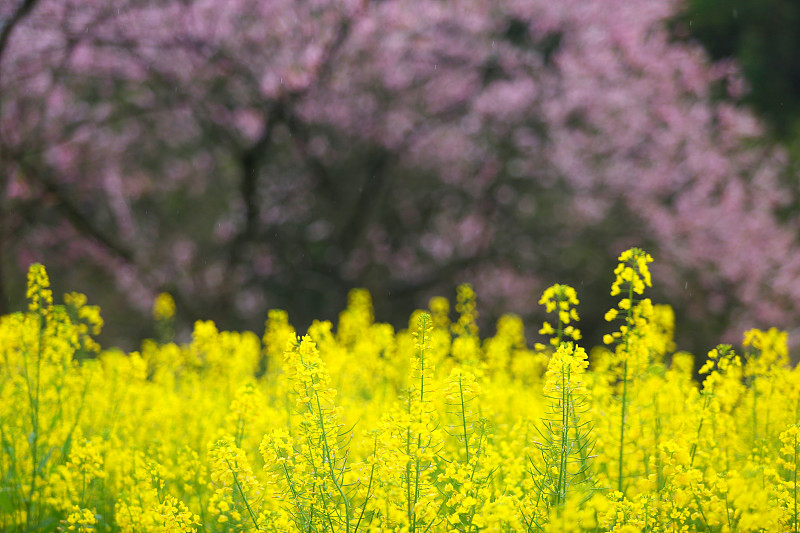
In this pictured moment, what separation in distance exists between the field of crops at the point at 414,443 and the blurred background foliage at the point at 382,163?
428 centimetres

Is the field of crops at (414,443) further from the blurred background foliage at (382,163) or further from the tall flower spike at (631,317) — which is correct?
the blurred background foliage at (382,163)

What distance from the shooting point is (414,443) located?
2.60 metres

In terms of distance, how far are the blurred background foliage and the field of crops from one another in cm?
428

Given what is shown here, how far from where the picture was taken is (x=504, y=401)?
4820 mm

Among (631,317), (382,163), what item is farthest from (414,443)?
(382,163)

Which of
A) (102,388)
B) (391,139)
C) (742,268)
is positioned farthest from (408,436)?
(742,268)

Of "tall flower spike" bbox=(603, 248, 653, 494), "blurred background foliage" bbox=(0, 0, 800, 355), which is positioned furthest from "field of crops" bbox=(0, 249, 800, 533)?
"blurred background foliage" bbox=(0, 0, 800, 355)

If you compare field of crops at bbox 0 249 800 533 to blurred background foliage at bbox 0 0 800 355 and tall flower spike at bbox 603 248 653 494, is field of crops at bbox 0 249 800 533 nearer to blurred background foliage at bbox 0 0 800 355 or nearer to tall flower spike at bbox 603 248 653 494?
tall flower spike at bbox 603 248 653 494

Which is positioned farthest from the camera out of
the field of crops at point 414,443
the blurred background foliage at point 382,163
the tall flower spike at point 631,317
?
the blurred background foliage at point 382,163

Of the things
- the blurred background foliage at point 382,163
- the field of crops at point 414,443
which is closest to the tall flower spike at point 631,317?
the field of crops at point 414,443

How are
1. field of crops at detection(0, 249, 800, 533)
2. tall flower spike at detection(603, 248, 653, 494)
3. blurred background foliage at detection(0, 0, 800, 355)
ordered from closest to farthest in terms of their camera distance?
field of crops at detection(0, 249, 800, 533)
tall flower spike at detection(603, 248, 653, 494)
blurred background foliage at detection(0, 0, 800, 355)

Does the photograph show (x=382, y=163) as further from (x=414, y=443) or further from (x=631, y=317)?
(x=414, y=443)

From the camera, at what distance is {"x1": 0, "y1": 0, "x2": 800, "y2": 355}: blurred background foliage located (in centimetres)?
908

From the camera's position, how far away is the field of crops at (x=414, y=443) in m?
2.67
